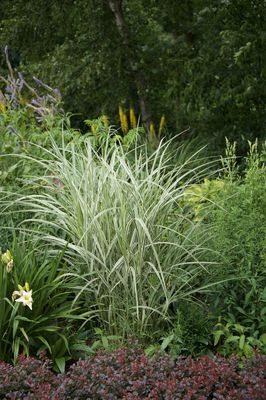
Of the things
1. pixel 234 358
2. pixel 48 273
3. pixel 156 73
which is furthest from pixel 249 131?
pixel 234 358

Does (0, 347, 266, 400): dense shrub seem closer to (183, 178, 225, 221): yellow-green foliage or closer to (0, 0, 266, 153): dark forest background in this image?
(183, 178, 225, 221): yellow-green foliage

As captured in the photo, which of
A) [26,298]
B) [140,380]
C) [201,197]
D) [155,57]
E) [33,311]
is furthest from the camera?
[155,57]

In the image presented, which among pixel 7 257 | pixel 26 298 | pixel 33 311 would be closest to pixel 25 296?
pixel 26 298

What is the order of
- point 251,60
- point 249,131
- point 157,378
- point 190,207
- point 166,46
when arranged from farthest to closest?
1. point 166,46
2. point 249,131
3. point 251,60
4. point 190,207
5. point 157,378

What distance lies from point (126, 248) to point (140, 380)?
125 centimetres

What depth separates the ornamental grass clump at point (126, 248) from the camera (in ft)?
15.3

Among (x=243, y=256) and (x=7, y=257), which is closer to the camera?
(x=7, y=257)

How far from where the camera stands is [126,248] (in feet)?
15.6

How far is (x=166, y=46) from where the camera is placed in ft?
38.0

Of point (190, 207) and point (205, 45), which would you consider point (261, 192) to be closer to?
point (190, 207)

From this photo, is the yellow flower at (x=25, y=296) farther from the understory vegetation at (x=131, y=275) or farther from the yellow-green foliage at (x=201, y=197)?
the yellow-green foliage at (x=201, y=197)

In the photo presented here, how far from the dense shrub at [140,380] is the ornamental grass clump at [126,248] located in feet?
2.37

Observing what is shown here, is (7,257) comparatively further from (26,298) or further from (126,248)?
(126,248)

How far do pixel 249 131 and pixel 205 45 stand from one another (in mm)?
1292
